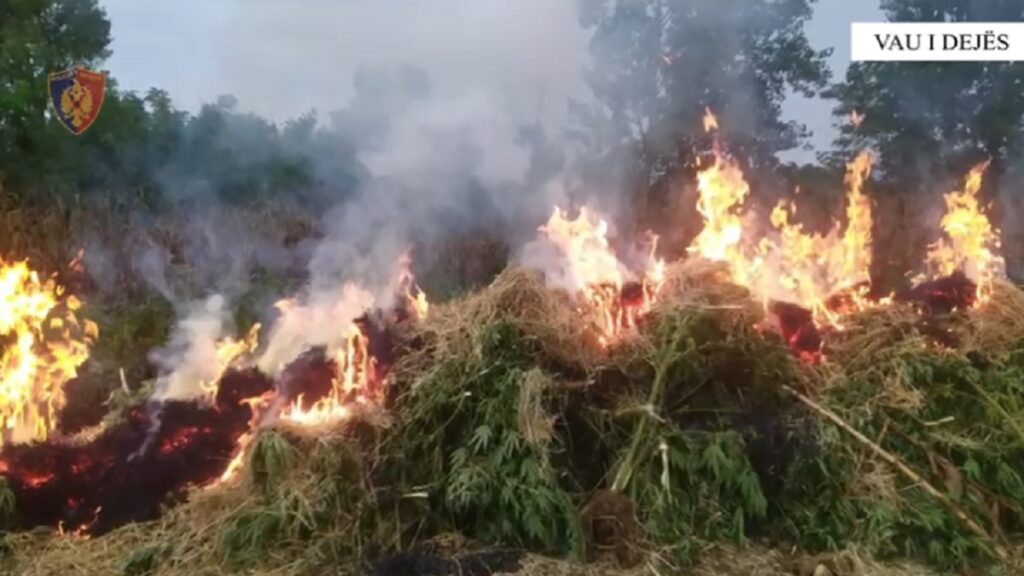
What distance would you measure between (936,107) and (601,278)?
830 centimetres

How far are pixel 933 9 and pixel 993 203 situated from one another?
2.43m

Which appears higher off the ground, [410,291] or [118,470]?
[410,291]

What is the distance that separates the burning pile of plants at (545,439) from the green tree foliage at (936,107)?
7.40m

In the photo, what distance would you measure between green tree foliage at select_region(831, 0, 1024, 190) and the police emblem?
922 centimetres

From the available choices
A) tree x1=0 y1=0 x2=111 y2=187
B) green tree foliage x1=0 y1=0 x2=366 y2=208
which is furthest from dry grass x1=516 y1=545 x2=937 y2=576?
tree x1=0 y1=0 x2=111 y2=187

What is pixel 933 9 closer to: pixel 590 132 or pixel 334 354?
pixel 590 132

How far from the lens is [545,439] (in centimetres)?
431

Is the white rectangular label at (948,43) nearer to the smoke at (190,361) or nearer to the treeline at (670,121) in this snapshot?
the treeline at (670,121)

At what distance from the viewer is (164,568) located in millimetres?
4180

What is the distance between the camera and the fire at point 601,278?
516 cm

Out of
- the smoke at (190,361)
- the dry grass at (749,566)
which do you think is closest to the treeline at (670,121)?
the smoke at (190,361)

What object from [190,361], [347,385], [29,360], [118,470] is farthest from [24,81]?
[347,385]

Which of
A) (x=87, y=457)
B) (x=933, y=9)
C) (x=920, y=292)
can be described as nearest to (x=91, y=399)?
(x=87, y=457)

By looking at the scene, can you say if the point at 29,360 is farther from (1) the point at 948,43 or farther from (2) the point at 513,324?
(1) the point at 948,43
